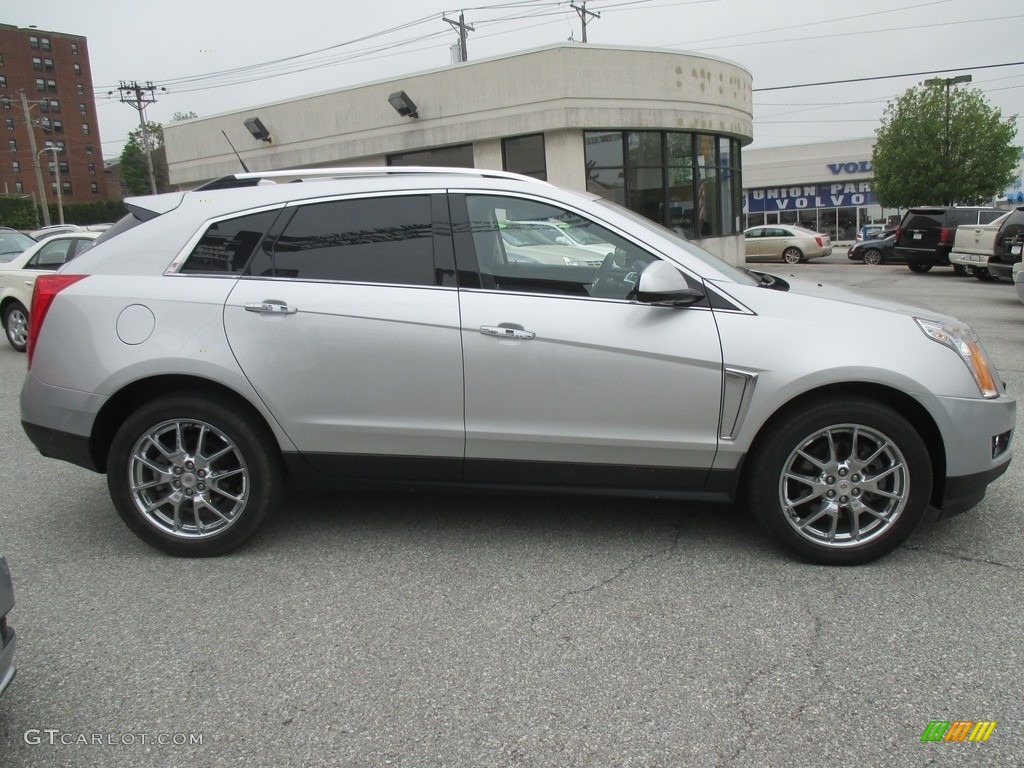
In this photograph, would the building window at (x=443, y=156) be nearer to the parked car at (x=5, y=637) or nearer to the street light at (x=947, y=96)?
the parked car at (x=5, y=637)

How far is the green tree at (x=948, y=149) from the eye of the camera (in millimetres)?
33594

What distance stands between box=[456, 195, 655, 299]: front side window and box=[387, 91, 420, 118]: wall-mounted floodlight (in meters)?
17.9

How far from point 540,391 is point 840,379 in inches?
51.2

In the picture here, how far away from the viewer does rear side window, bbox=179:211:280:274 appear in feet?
12.5

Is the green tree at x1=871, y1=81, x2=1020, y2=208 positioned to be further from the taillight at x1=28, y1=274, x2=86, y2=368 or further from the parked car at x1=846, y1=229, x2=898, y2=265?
the taillight at x1=28, y1=274, x2=86, y2=368

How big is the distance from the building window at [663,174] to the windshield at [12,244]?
12.0 meters

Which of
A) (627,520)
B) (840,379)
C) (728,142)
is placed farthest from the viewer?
(728,142)

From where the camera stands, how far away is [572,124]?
18.8 meters

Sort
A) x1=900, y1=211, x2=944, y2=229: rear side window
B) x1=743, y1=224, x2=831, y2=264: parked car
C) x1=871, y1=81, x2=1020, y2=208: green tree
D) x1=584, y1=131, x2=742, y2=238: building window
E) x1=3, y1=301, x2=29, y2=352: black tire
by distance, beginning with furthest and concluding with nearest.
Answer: x1=871, y1=81, x2=1020, y2=208: green tree → x1=743, y1=224, x2=831, y2=264: parked car → x1=900, y1=211, x2=944, y2=229: rear side window → x1=584, y1=131, x2=742, y2=238: building window → x1=3, y1=301, x2=29, y2=352: black tire

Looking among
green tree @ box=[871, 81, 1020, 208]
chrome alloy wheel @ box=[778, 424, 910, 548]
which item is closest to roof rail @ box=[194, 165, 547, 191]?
chrome alloy wheel @ box=[778, 424, 910, 548]

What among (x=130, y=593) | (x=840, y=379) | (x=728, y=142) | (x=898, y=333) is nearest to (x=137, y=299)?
(x=130, y=593)

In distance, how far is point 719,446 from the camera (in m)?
3.54

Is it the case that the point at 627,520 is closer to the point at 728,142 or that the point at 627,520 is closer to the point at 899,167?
the point at 728,142

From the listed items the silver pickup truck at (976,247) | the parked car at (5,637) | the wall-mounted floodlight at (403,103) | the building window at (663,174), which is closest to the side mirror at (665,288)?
the parked car at (5,637)
